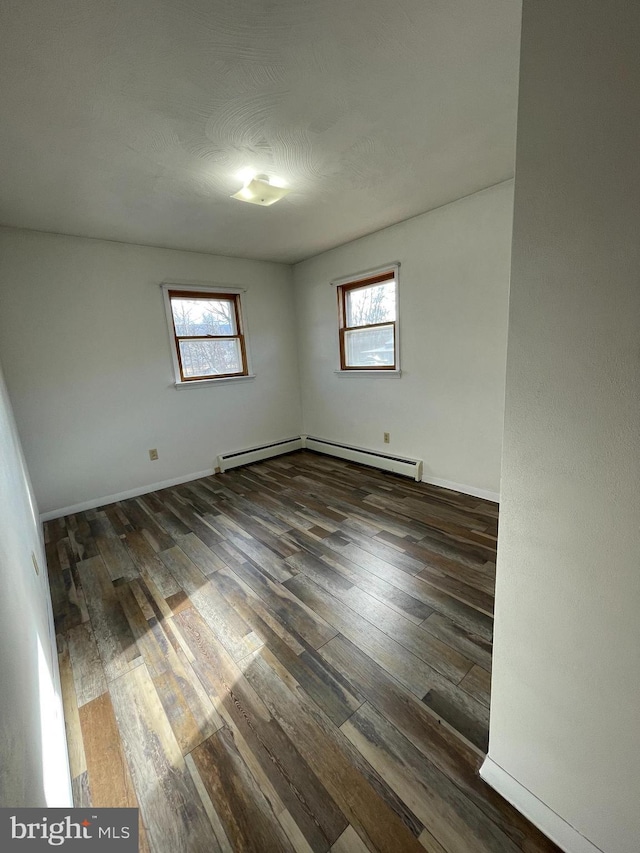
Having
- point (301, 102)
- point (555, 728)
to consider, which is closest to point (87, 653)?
point (555, 728)

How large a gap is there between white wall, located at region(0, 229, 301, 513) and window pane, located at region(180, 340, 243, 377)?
0.62 feet

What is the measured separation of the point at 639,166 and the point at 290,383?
4241 mm

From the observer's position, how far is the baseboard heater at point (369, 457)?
3518 millimetres

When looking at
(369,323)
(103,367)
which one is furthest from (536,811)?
(103,367)

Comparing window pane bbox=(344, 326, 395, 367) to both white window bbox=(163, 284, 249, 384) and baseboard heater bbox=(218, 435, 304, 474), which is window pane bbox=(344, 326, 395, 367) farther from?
baseboard heater bbox=(218, 435, 304, 474)

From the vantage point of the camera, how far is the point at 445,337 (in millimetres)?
3057

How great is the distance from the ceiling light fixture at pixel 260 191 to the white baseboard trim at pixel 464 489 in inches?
109

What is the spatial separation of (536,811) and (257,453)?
3.80 meters

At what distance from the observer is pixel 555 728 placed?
895 millimetres

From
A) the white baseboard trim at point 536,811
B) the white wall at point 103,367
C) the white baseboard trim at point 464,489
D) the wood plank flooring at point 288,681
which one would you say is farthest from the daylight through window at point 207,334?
the white baseboard trim at point 536,811

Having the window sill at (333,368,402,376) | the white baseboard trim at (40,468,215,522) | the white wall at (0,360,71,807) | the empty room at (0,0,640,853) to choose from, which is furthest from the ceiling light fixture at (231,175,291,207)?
the white baseboard trim at (40,468,215,522)

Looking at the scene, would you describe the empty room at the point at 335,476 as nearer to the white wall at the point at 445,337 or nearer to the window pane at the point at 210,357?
the white wall at the point at 445,337

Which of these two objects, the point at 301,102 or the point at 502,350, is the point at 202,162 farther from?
the point at 502,350

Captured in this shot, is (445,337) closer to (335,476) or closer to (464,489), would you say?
(464,489)
